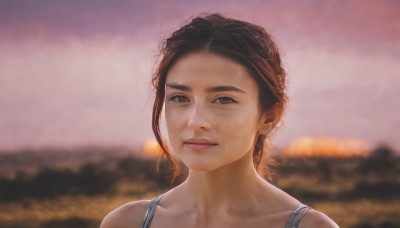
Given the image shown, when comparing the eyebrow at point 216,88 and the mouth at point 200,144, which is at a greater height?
the eyebrow at point 216,88

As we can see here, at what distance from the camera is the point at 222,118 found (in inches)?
136

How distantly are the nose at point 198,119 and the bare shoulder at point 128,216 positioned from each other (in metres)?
0.71

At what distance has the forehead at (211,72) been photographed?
3.45 metres

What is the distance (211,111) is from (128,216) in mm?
850

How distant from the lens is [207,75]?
11.3 ft

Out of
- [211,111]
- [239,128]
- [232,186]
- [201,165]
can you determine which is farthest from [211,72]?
[232,186]

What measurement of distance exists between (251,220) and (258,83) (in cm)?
65

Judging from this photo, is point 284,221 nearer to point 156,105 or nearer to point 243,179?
point 243,179

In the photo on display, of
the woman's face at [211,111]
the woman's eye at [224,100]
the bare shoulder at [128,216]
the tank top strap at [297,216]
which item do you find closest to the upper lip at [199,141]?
the woman's face at [211,111]

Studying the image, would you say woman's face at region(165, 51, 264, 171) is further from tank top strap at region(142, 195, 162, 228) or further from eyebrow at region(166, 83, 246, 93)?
tank top strap at region(142, 195, 162, 228)

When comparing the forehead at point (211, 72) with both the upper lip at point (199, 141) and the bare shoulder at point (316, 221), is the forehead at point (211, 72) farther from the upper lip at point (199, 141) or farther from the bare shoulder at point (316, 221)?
the bare shoulder at point (316, 221)

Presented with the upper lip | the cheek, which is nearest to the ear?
the cheek

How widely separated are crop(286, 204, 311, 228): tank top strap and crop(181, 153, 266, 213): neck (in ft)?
0.61

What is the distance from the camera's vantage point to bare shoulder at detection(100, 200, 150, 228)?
12.8ft
